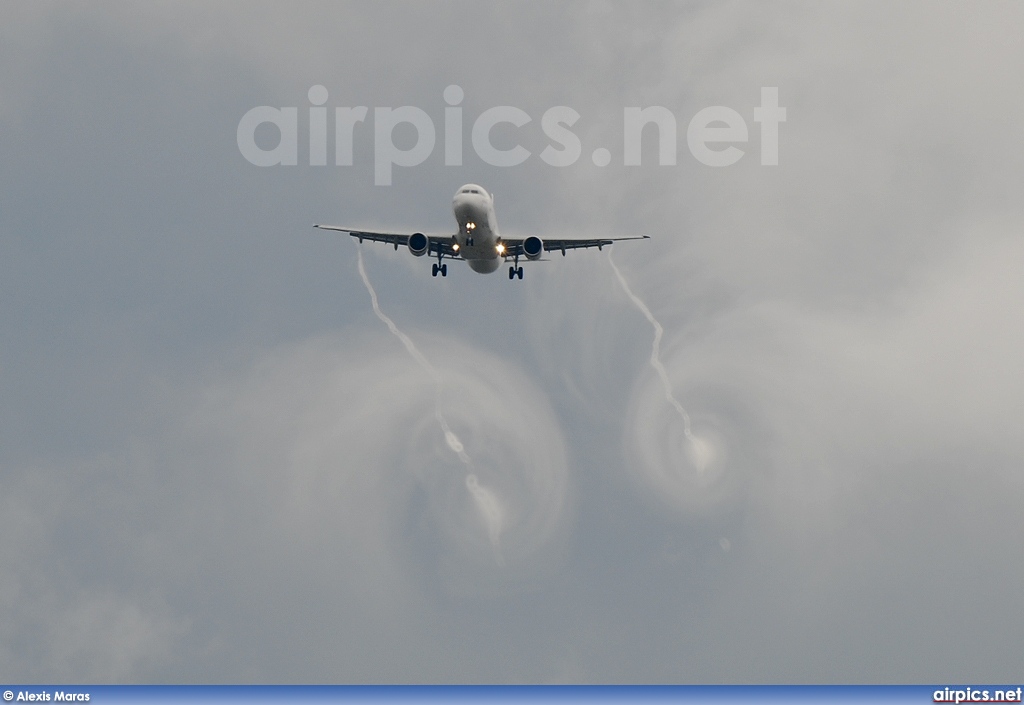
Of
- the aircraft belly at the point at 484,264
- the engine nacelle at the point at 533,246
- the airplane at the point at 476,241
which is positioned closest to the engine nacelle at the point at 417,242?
the airplane at the point at 476,241

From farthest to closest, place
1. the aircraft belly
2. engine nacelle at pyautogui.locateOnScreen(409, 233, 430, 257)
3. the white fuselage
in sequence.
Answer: the aircraft belly
engine nacelle at pyautogui.locateOnScreen(409, 233, 430, 257)
the white fuselage

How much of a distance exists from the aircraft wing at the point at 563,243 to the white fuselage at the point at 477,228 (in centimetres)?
211

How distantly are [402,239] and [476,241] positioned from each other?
8.78 metres

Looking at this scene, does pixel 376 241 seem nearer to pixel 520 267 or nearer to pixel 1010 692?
pixel 520 267

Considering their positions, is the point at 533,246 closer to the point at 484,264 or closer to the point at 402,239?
the point at 484,264

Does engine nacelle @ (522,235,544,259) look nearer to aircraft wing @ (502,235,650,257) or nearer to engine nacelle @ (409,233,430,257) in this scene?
aircraft wing @ (502,235,650,257)

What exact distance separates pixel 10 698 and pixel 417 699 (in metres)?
24.6

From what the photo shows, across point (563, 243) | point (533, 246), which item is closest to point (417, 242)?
point (533, 246)

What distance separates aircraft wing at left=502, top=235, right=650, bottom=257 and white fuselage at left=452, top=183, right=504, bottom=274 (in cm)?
211

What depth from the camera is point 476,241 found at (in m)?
74.4

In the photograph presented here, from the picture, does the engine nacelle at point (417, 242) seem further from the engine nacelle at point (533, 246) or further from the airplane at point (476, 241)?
the engine nacelle at point (533, 246)

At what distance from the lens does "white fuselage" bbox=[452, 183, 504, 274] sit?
71812 mm

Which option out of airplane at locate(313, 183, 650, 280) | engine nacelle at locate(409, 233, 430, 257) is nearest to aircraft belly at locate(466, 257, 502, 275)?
airplane at locate(313, 183, 650, 280)

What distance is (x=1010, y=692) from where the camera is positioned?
68.4m
